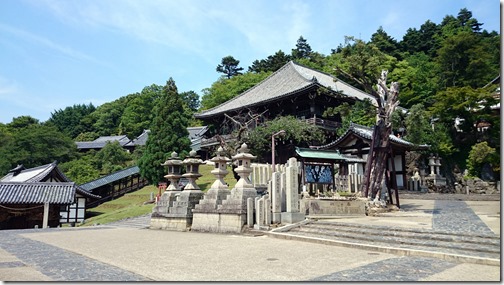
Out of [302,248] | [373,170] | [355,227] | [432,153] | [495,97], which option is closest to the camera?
[302,248]

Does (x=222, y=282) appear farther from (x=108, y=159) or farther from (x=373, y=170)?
(x=108, y=159)

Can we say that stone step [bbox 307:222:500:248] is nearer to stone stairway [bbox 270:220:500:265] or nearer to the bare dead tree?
stone stairway [bbox 270:220:500:265]

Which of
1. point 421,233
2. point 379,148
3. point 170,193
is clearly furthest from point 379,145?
point 170,193

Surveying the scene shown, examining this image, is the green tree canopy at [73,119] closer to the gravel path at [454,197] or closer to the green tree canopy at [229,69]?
the green tree canopy at [229,69]

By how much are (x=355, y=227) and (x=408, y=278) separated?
436 cm

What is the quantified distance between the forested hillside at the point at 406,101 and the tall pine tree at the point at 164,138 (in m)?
2.04

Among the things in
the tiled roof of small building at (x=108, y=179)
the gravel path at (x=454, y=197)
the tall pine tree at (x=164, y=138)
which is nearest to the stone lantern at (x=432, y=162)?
the gravel path at (x=454, y=197)

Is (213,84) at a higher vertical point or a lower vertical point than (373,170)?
higher

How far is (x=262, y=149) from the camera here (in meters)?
25.9

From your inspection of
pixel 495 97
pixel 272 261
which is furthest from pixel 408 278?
pixel 495 97

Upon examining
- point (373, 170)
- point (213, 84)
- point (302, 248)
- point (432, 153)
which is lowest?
point (302, 248)

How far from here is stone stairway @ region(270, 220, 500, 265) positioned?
6.38m

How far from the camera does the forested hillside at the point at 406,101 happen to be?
18062mm

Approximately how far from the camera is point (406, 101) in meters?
36.9
